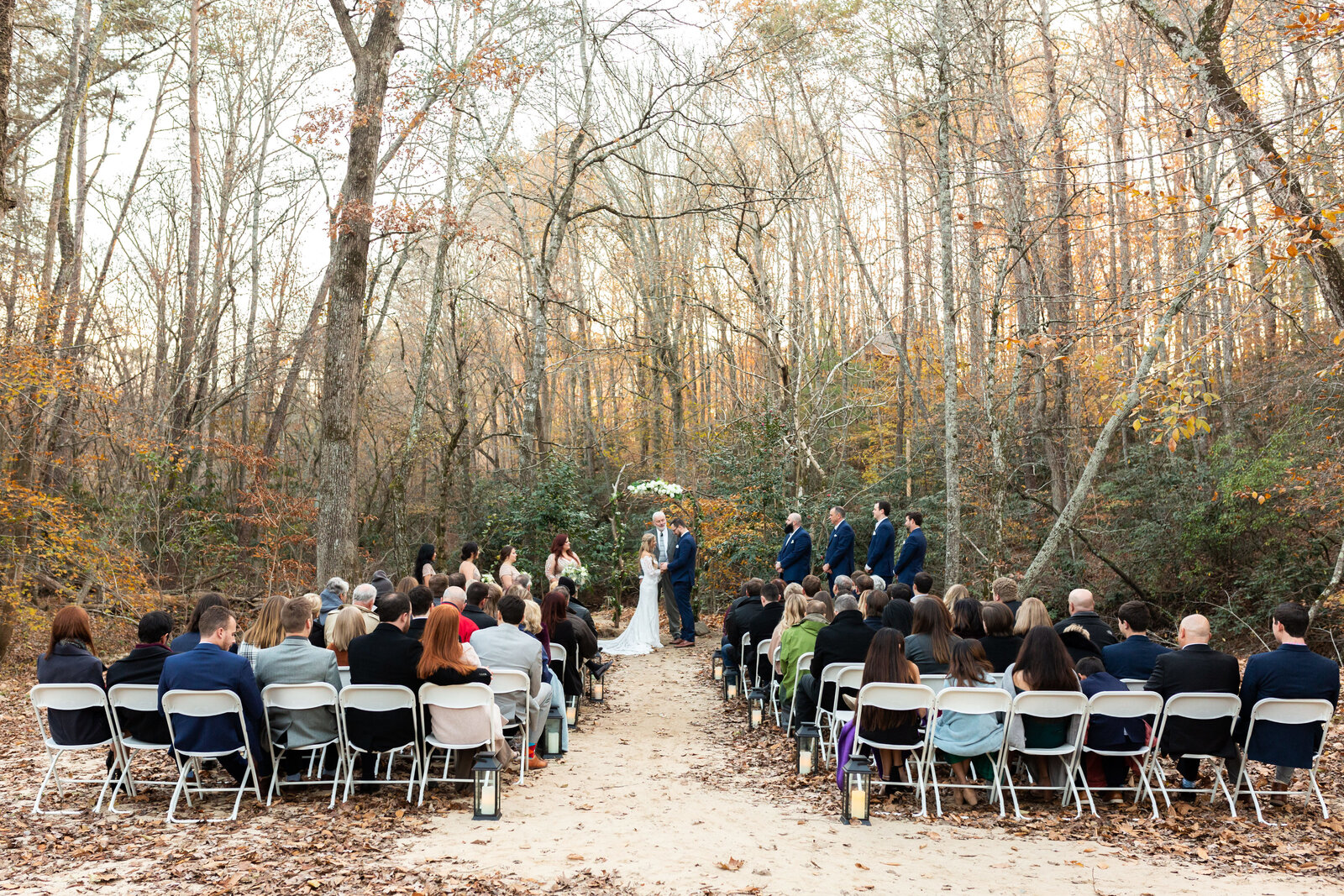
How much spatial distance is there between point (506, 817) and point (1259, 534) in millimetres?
11779

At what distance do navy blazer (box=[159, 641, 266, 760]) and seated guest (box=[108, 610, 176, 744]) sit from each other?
0.23 m

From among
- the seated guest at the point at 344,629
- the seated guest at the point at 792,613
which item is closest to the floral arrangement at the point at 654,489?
the seated guest at the point at 792,613

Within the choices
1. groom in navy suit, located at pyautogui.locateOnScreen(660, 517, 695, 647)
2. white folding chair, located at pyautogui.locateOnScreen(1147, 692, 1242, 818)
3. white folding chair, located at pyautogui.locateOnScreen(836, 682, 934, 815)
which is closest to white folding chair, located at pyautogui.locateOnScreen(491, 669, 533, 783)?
white folding chair, located at pyautogui.locateOnScreen(836, 682, 934, 815)

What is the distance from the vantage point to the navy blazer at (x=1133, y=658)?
617cm

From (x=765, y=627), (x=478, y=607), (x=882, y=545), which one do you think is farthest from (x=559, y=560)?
(x=478, y=607)

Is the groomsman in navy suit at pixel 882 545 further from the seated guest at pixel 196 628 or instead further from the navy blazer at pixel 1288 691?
the seated guest at pixel 196 628

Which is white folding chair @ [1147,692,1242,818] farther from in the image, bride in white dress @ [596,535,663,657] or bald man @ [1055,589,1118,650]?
bride in white dress @ [596,535,663,657]

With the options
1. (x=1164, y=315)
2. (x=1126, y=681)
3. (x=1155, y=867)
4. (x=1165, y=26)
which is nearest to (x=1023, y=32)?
(x=1165, y=26)

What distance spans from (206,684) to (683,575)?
27.9 feet

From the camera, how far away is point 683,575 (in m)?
13.3

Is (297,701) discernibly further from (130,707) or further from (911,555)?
(911,555)

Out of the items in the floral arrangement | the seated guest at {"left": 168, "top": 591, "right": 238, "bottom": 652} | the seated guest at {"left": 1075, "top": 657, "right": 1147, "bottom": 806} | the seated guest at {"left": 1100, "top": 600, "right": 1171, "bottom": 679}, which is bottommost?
the seated guest at {"left": 1075, "top": 657, "right": 1147, "bottom": 806}

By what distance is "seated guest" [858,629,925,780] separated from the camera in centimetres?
553

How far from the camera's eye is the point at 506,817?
5.31 metres
